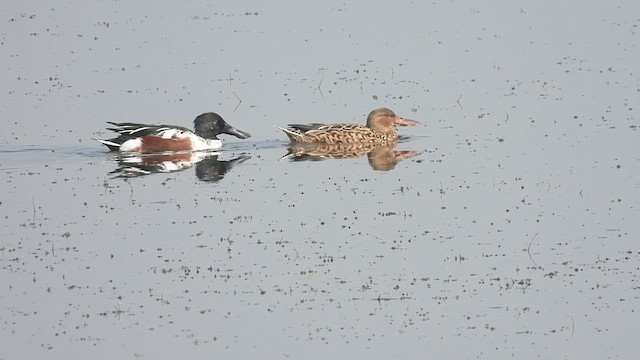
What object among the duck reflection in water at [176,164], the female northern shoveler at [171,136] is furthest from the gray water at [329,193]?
the female northern shoveler at [171,136]

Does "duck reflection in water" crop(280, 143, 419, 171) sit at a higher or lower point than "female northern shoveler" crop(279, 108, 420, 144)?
lower

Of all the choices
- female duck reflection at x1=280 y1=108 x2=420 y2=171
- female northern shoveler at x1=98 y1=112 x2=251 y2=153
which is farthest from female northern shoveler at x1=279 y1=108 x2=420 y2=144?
female northern shoveler at x1=98 y1=112 x2=251 y2=153

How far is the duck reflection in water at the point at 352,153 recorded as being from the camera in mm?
18859

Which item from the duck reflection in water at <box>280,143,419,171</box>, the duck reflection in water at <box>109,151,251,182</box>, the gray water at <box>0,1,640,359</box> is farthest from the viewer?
the duck reflection in water at <box>280,143,419,171</box>

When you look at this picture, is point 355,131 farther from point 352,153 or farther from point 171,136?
point 171,136

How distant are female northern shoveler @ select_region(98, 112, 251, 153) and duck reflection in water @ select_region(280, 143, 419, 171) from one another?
99cm

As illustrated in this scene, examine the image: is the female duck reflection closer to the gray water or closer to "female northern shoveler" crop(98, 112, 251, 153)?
the gray water

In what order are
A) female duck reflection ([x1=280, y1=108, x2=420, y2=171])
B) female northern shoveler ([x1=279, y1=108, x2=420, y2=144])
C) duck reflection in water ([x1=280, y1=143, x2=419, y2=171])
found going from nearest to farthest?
duck reflection in water ([x1=280, y1=143, x2=419, y2=171]) < female duck reflection ([x1=280, y1=108, x2=420, y2=171]) < female northern shoveler ([x1=279, y1=108, x2=420, y2=144])

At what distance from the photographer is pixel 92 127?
20.3 metres

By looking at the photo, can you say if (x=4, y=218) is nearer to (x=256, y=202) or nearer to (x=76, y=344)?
(x=256, y=202)

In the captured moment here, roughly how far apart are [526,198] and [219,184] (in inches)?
144

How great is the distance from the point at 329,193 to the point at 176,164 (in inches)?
135

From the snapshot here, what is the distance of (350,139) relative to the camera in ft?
65.9

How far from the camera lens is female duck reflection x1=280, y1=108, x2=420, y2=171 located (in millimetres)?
19328
